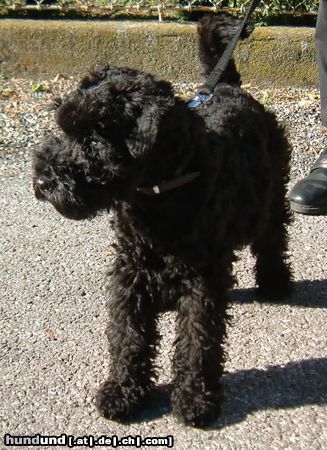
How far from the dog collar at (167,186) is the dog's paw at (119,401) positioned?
1.00m

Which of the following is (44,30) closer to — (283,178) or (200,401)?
(283,178)

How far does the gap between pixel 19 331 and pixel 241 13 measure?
563 cm

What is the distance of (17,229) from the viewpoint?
5727 mm

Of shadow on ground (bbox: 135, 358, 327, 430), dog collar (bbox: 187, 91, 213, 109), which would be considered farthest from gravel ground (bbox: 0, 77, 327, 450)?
dog collar (bbox: 187, 91, 213, 109)

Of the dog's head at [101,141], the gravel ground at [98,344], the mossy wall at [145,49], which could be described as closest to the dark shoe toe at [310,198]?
the gravel ground at [98,344]

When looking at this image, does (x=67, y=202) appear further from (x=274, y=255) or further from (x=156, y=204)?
(x=274, y=255)

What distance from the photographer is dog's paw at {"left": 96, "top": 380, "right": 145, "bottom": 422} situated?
355cm

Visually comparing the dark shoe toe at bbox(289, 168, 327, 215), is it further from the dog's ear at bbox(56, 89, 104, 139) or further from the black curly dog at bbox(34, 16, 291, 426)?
the dog's ear at bbox(56, 89, 104, 139)

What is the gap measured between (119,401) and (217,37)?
2319 mm

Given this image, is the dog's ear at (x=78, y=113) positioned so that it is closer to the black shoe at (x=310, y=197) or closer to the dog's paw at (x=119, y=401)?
the dog's paw at (x=119, y=401)

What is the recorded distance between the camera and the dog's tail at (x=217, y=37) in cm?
455

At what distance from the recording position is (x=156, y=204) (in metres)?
3.33

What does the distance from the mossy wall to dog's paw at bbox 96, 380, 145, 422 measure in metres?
5.42

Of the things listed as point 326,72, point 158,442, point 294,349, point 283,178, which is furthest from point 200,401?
point 326,72
